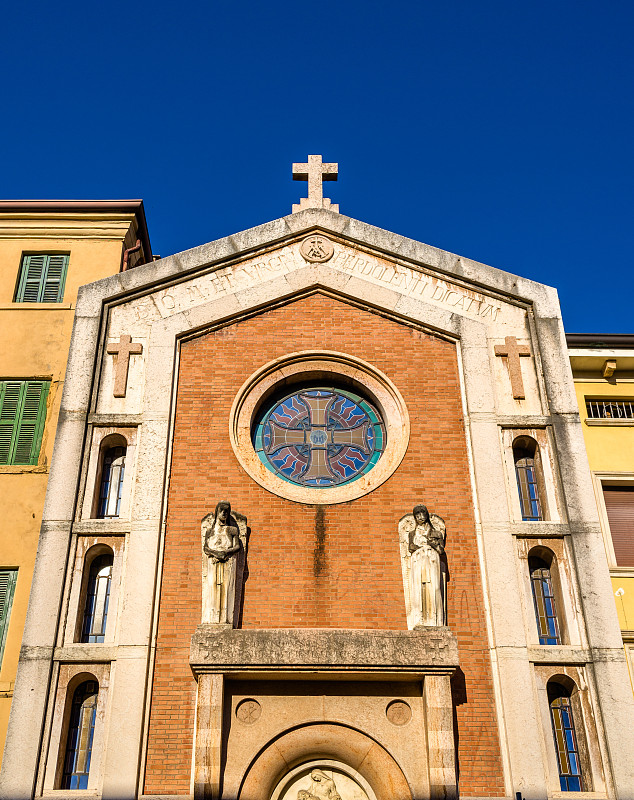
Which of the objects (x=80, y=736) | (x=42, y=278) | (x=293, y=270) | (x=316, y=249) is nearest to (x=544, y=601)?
(x=80, y=736)

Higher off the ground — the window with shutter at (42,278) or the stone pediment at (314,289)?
the window with shutter at (42,278)

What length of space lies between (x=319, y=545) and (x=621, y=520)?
5.95 m

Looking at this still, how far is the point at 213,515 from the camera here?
13641 mm

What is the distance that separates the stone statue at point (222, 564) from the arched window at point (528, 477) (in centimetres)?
440

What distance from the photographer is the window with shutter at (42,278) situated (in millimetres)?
17219

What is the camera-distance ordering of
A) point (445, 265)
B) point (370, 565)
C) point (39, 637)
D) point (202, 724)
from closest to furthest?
point (202, 724), point (39, 637), point (370, 565), point (445, 265)

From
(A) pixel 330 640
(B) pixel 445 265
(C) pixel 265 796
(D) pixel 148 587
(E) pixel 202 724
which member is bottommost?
(C) pixel 265 796

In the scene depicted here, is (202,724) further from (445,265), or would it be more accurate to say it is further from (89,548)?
(445,265)

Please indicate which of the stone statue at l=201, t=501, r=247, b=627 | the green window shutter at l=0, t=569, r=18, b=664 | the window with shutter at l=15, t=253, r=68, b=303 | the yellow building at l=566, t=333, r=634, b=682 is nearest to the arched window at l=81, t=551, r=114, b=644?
the green window shutter at l=0, t=569, r=18, b=664

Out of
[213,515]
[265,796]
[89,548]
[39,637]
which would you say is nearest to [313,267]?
[213,515]

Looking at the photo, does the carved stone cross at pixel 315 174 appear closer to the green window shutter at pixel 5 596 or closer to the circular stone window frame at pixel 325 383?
the circular stone window frame at pixel 325 383

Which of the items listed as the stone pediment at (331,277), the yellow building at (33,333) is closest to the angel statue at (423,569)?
the stone pediment at (331,277)

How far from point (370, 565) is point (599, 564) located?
3302 mm

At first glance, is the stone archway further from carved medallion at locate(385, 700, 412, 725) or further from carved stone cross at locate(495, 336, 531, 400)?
carved stone cross at locate(495, 336, 531, 400)
